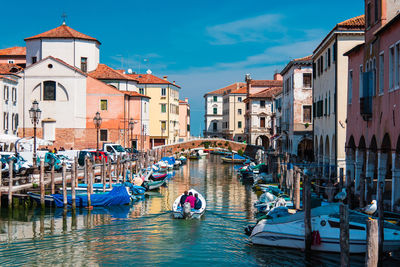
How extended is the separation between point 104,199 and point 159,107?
42705 millimetres

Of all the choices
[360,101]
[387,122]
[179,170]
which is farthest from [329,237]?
[179,170]

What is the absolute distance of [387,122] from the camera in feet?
59.7

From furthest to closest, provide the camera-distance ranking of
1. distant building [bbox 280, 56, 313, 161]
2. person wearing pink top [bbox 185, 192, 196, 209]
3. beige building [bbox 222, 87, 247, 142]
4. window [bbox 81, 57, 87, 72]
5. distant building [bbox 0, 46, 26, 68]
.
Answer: beige building [bbox 222, 87, 247, 142] → distant building [bbox 0, 46, 26, 68] → window [bbox 81, 57, 87, 72] → distant building [bbox 280, 56, 313, 161] → person wearing pink top [bbox 185, 192, 196, 209]

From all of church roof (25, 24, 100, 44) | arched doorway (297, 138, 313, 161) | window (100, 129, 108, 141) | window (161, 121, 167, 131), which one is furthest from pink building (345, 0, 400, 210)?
window (161, 121, 167, 131)

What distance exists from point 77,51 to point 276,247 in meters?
41.3

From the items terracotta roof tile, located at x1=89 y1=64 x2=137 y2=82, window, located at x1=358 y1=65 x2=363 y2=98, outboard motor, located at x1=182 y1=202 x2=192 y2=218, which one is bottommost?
outboard motor, located at x1=182 y1=202 x2=192 y2=218

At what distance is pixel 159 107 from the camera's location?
6744 cm

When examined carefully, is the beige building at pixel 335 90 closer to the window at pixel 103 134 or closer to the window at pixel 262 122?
the window at pixel 103 134

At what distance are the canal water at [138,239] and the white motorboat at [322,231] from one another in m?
0.27

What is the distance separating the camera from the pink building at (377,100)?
17344 mm

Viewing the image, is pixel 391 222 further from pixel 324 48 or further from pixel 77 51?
pixel 77 51

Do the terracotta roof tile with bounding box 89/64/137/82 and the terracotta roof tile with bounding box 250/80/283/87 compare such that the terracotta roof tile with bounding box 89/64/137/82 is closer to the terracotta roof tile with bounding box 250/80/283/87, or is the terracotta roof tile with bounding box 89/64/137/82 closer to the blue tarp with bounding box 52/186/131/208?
the blue tarp with bounding box 52/186/131/208

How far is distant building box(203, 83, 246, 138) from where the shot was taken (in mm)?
111188

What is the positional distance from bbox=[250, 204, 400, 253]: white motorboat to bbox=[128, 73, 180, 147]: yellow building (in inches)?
1966
